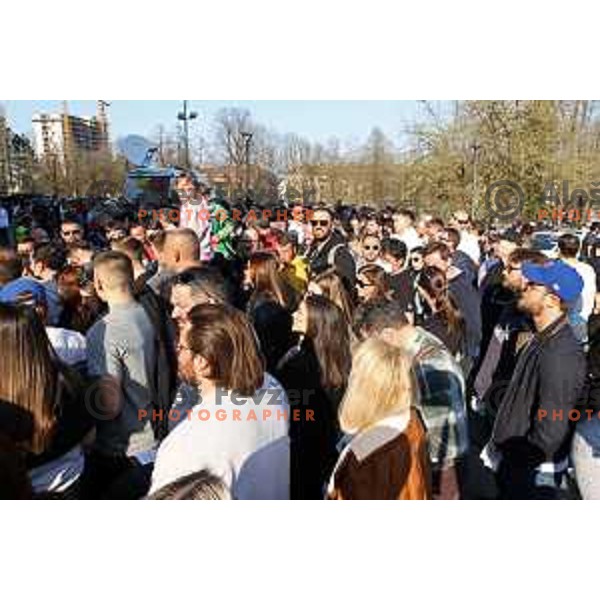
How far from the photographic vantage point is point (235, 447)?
2357 millimetres

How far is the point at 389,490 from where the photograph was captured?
7.23ft

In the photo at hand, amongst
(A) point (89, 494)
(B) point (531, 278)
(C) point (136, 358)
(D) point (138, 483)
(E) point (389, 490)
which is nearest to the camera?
(E) point (389, 490)

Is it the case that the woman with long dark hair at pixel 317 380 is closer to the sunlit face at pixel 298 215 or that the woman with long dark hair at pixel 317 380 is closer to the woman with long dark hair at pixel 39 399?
the woman with long dark hair at pixel 39 399

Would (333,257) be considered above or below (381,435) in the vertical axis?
below

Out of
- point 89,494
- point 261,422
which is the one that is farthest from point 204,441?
point 89,494

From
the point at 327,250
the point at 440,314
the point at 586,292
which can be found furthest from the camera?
the point at 327,250

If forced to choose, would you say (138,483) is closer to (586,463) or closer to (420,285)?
(586,463)

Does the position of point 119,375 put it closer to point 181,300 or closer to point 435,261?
point 181,300

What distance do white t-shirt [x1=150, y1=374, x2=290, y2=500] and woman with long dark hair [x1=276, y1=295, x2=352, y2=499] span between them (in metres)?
0.76

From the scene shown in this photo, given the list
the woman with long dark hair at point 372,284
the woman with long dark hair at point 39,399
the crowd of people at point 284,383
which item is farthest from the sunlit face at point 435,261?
the woman with long dark hair at point 39,399

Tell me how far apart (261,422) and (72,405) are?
2.51 feet

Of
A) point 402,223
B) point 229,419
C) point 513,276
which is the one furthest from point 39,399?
point 402,223

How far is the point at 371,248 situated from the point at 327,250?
0.48 metres

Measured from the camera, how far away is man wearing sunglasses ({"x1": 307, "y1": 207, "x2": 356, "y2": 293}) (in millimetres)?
6324
